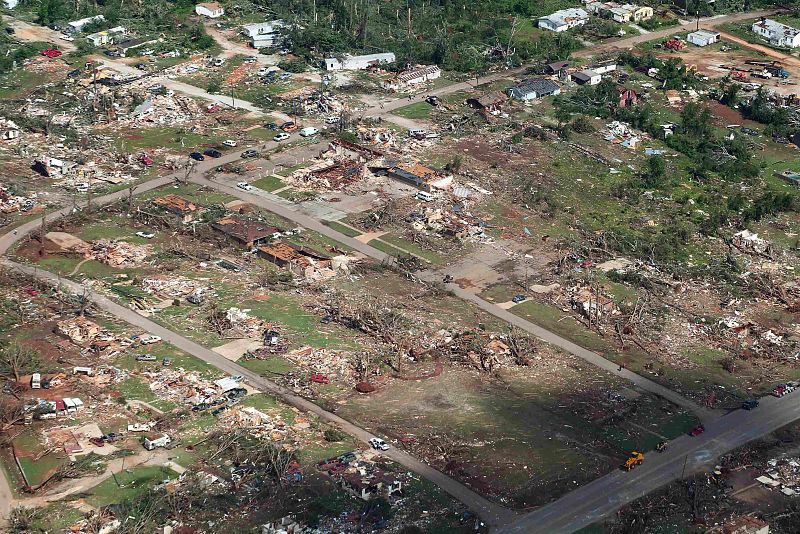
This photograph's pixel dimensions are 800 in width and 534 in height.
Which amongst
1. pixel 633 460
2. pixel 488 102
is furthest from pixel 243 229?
pixel 633 460

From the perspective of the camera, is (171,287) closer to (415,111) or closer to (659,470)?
(659,470)

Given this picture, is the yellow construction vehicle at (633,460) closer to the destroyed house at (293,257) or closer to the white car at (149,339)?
the destroyed house at (293,257)

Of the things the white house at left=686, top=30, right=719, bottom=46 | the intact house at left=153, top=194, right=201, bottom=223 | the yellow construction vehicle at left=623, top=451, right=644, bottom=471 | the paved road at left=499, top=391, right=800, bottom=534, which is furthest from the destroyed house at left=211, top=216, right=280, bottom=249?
the white house at left=686, top=30, right=719, bottom=46

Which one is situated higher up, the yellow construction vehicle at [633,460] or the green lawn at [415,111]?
the yellow construction vehicle at [633,460]

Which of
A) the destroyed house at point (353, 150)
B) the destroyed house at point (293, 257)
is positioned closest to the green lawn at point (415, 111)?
the destroyed house at point (353, 150)

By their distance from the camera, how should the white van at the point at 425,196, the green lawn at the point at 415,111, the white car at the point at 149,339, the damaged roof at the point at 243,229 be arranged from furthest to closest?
the green lawn at the point at 415,111 < the white van at the point at 425,196 < the damaged roof at the point at 243,229 < the white car at the point at 149,339

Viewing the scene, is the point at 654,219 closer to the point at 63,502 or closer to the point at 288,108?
the point at 288,108

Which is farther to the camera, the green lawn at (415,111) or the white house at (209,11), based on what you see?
the white house at (209,11)

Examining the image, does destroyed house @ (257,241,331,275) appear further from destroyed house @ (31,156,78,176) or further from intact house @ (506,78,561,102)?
intact house @ (506,78,561,102)
